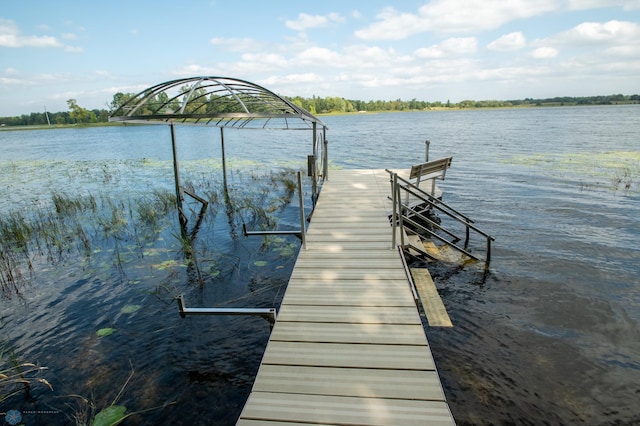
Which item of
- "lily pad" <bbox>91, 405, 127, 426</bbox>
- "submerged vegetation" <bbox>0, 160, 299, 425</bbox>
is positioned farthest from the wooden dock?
"lily pad" <bbox>91, 405, 127, 426</bbox>

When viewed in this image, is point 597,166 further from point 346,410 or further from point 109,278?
point 109,278

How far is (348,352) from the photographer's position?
3.50 meters

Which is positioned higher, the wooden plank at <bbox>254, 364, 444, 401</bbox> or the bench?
the bench

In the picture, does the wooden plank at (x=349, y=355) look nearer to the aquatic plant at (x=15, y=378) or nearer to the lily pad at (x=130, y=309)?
the aquatic plant at (x=15, y=378)

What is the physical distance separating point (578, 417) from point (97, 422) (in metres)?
5.42

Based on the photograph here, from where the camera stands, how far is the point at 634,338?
5.03 meters

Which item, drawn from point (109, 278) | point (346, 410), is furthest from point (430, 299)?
point (109, 278)

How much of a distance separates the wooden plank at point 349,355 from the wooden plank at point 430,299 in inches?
84.6

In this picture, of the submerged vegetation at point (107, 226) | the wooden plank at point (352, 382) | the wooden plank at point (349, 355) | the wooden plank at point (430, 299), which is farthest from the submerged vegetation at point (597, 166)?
the wooden plank at point (352, 382)

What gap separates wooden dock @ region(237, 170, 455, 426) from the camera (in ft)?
9.12

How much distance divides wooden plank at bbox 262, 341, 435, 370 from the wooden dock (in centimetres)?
1

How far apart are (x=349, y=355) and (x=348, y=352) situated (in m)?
0.05

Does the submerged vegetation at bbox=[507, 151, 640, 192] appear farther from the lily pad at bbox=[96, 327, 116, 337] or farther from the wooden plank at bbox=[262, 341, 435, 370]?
the lily pad at bbox=[96, 327, 116, 337]

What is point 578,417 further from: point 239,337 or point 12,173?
point 12,173
